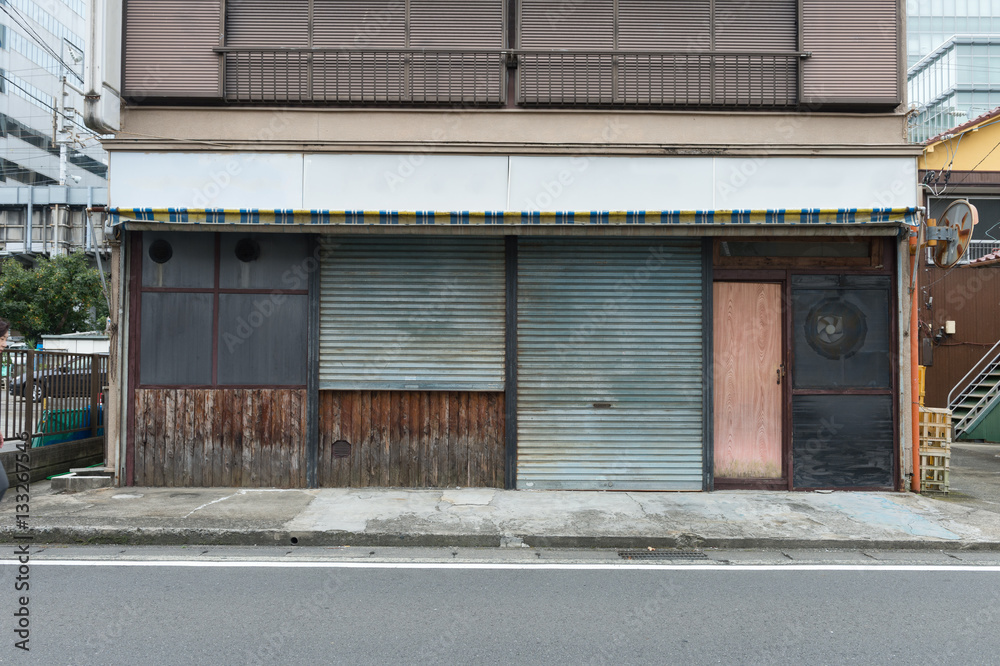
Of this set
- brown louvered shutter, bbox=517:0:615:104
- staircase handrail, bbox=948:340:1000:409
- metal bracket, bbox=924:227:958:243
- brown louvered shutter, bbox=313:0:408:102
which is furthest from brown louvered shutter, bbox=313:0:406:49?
staircase handrail, bbox=948:340:1000:409

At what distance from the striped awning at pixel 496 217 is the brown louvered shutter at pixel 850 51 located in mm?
1796

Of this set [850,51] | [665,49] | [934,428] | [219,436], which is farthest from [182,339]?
[934,428]

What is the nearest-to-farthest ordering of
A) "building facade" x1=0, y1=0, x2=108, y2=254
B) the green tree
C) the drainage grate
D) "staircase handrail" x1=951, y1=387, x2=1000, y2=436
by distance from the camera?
the drainage grate
"staircase handrail" x1=951, y1=387, x2=1000, y2=436
the green tree
"building facade" x1=0, y1=0, x2=108, y2=254

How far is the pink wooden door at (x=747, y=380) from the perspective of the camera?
9.30 meters

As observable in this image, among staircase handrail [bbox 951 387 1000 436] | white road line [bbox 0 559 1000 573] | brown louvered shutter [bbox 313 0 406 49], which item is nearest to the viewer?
white road line [bbox 0 559 1000 573]

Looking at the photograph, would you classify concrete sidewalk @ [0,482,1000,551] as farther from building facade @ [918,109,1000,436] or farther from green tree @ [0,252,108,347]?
green tree @ [0,252,108,347]

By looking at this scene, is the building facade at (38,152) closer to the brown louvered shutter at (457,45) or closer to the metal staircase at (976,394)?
the brown louvered shutter at (457,45)

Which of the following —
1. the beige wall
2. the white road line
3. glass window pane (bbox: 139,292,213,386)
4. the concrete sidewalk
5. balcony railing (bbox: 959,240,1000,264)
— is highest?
the beige wall

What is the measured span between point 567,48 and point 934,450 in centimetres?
732

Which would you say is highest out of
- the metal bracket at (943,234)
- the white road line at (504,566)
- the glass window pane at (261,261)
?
the metal bracket at (943,234)

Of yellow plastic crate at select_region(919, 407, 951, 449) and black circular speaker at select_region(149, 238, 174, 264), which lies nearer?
yellow plastic crate at select_region(919, 407, 951, 449)

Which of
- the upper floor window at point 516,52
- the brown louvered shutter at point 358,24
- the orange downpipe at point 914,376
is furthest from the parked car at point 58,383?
the orange downpipe at point 914,376

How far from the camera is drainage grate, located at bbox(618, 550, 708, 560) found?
6.50 metres

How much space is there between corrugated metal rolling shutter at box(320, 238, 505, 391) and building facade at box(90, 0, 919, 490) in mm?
30
